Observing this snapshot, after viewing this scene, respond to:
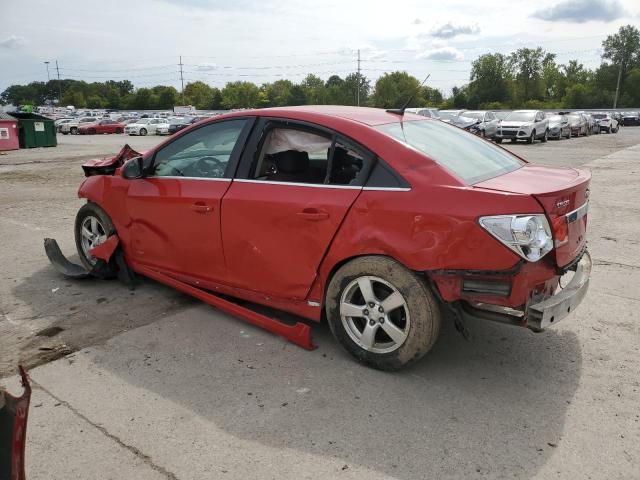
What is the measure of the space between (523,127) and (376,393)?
82.9ft

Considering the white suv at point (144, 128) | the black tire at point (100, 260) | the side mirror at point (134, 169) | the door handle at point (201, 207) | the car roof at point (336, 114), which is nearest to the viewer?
the car roof at point (336, 114)

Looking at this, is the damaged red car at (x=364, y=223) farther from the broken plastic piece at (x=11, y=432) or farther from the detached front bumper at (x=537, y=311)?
the broken plastic piece at (x=11, y=432)

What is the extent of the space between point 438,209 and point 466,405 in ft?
3.73

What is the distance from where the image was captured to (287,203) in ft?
11.8

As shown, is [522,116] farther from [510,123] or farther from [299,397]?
[299,397]

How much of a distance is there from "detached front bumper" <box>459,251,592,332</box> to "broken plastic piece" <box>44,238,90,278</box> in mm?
3724

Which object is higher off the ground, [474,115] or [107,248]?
[474,115]

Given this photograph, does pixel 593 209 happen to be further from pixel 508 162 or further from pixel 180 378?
pixel 180 378

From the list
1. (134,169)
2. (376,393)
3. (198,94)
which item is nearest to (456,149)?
(376,393)

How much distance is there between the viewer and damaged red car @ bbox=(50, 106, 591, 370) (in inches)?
118

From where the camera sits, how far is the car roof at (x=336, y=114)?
3.73 m

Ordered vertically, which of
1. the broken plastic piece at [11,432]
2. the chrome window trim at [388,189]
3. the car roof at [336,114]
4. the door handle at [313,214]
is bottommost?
the broken plastic piece at [11,432]

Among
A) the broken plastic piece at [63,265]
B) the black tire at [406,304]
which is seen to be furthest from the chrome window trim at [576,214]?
the broken plastic piece at [63,265]

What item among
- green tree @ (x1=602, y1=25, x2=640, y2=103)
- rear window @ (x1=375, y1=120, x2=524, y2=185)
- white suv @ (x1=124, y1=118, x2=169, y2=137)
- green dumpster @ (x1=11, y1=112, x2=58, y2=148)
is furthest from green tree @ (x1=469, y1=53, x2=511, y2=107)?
rear window @ (x1=375, y1=120, x2=524, y2=185)
